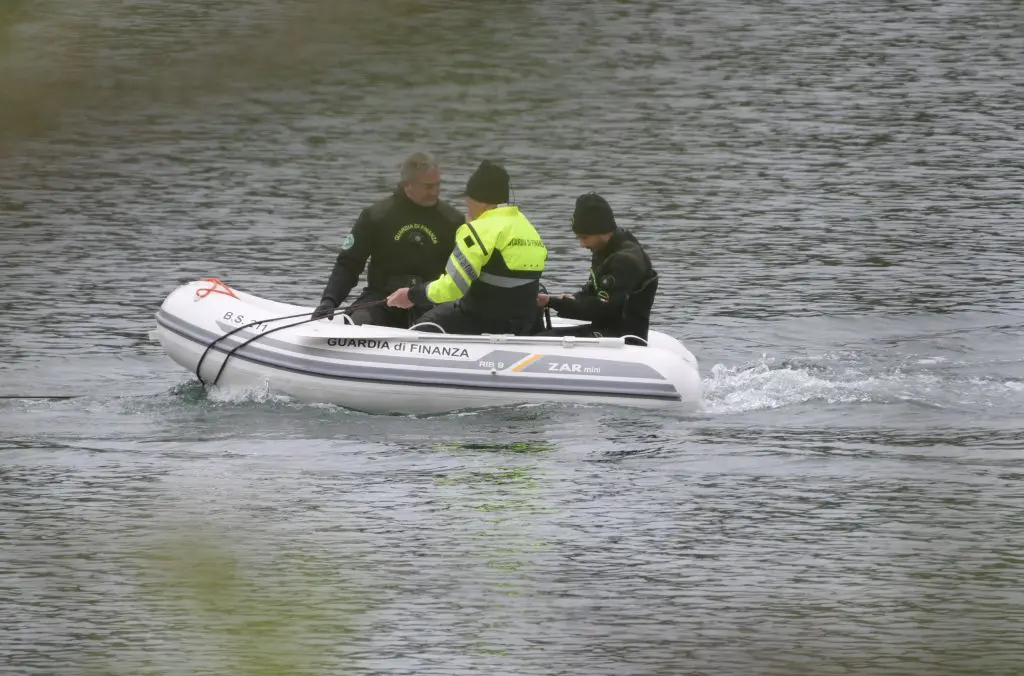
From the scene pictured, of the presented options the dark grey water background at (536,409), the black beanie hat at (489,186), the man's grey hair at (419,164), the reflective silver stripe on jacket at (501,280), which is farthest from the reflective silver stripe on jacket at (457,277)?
the man's grey hair at (419,164)

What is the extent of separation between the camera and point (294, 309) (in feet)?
40.6

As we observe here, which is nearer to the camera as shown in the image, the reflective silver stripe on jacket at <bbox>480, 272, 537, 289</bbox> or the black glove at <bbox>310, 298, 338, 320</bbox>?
the reflective silver stripe on jacket at <bbox>480, 272, 537, 289</bbox>

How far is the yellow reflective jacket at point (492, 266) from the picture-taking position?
10812 mm

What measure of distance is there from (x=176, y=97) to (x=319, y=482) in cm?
842

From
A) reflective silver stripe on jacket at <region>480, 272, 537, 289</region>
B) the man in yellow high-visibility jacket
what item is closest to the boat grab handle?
the man in yellow high-visibility jacket

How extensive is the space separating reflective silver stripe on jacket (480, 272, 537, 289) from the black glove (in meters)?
1.23

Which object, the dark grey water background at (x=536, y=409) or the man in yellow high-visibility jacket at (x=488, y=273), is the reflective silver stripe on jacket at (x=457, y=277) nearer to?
the man in yellow high-visibility jacket at (x=488, y=273)

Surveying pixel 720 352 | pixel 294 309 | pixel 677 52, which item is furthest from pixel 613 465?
pixel 677 52

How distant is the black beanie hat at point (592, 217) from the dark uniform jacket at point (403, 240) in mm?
1103

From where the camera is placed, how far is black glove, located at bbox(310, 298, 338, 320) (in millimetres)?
11781

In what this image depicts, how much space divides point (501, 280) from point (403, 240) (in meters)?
0.84

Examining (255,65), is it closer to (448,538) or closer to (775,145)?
(448,538)

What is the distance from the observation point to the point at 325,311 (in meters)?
11.8

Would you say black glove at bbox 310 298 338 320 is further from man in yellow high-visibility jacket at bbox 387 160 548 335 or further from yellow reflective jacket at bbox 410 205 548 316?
yellow reflective jacket at bbox 410 205 548 316
